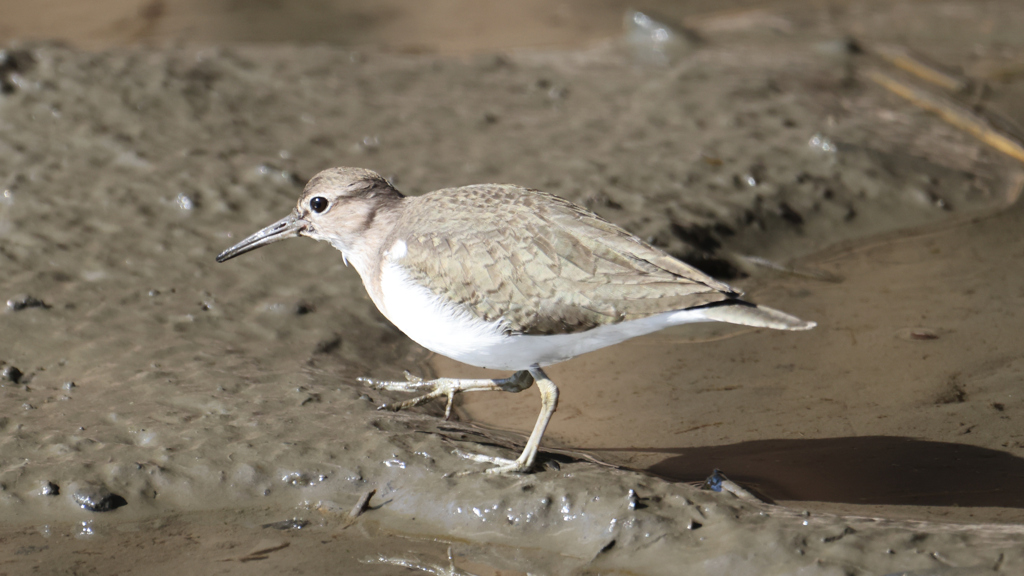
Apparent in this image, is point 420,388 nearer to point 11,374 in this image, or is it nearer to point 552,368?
point 552,368

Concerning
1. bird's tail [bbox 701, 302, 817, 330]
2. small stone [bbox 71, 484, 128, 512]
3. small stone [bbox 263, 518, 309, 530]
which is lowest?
small stone [bbox 263, 518, 309, 530]

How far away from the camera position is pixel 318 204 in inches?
202

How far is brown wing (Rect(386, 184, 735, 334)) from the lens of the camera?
436 centimetres

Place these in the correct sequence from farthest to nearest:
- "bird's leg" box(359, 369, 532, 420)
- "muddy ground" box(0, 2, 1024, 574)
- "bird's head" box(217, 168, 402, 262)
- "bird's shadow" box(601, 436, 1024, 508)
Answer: "bird's leg" box(359, 369, 532, 420) < "bird's head" box(217, 168, 402, 262) < "bird's shadow" box(601, 436, 1024, 508) < "muddy ground" box(0, 2, 1024, 574)

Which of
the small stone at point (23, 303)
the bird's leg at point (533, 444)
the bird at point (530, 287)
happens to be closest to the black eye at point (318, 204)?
the bird at point (530, 287)

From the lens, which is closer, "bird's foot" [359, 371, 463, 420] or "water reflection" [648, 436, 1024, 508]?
"water reflection" [648, 436, 1024, 508]

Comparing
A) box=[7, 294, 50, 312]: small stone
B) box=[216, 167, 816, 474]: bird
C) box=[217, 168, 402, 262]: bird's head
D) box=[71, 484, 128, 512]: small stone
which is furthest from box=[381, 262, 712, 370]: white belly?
box=[7, 294, 50, 312]: small stone

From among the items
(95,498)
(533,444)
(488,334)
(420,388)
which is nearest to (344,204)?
(420,388)

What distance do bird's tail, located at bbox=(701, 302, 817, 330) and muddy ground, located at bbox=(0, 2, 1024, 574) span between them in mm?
786

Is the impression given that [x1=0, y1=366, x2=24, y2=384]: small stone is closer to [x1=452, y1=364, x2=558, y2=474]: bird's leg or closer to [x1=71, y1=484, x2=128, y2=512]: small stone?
[x1=71, y1=484, x2=128, y2=512]: small stone

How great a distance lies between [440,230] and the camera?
461 cm

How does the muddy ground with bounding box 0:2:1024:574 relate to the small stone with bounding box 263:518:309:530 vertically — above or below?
above

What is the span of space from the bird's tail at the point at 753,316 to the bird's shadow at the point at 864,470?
904 millimetres

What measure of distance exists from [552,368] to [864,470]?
187cm
